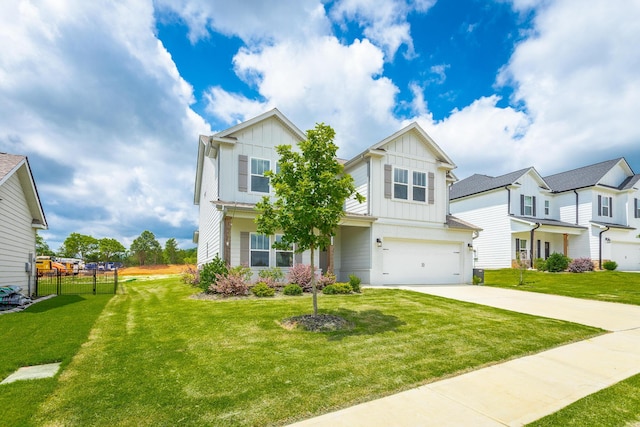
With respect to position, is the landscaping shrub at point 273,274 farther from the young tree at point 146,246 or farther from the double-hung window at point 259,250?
the young tree at point 146,246

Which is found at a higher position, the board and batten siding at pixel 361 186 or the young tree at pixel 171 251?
the board and batten siding at pixel 361 186

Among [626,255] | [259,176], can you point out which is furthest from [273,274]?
[626,255]

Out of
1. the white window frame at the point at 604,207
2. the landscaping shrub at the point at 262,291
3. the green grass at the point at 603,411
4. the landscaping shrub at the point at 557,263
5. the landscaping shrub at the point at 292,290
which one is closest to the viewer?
the green grass at the point at 603,411

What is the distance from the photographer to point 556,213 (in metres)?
28.0

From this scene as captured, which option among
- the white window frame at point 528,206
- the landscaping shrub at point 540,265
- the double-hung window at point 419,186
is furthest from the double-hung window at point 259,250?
the white window frame at point 528,206

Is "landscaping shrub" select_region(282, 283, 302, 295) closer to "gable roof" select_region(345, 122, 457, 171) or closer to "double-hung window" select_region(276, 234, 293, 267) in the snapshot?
"double-hung window" select_region(276, 234, 293, 267)

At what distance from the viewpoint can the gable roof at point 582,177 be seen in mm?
26594

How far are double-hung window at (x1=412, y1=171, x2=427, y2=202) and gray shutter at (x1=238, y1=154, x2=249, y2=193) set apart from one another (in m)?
8.41

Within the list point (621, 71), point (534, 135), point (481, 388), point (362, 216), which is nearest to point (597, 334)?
point (481, 388)

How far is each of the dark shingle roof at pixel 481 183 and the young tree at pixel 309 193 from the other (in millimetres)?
21014

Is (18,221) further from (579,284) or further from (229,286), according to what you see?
(579,284)

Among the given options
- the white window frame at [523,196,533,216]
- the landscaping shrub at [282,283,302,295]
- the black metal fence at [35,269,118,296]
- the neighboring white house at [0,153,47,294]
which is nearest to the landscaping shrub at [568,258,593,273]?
the white window frame at [523,196,533,216]

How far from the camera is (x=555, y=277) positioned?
19656 millimetres

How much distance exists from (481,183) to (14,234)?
29123mm
